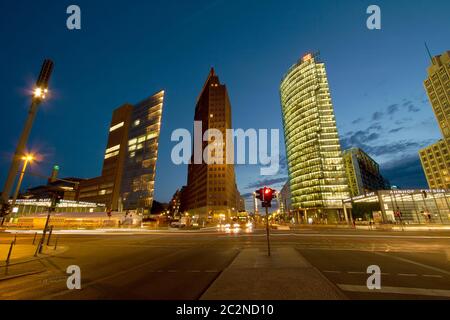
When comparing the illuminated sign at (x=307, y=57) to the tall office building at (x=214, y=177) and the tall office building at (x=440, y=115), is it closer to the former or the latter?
the tall office building at (x=214, y=177)

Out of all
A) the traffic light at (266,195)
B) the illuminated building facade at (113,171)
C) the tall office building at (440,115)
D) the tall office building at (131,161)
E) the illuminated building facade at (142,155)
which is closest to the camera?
the traffic light at (266,195)

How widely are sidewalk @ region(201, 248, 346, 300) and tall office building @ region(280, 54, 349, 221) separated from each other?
112420 mm

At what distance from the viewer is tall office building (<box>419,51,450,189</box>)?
116 meters

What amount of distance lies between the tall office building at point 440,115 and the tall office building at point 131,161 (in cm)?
16670

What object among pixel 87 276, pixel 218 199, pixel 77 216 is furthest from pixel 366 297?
pixel 218 199

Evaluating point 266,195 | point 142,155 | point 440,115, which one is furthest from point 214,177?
point 440,115

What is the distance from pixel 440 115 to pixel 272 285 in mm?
166655

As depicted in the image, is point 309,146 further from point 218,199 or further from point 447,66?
point 447,66

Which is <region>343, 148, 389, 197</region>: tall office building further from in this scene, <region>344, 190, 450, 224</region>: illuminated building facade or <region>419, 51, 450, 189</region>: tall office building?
<region>344, 190, 450, 224</region>: illuminated building facade

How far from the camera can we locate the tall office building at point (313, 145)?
110m

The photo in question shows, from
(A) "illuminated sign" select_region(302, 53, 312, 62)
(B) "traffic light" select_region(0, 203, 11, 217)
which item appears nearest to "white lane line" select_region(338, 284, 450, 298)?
(B) "traffic light" select_region(0, 203, 11, 217)

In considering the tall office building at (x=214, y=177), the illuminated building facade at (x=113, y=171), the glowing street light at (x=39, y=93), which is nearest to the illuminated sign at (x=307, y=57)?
the tall office building at (x=214, y=177)

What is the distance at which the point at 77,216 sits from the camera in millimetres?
55781
